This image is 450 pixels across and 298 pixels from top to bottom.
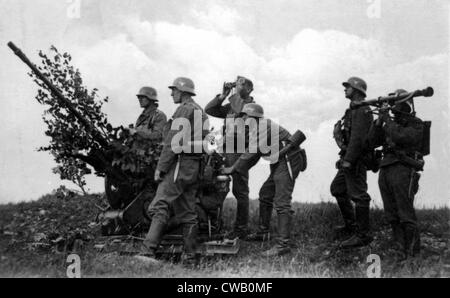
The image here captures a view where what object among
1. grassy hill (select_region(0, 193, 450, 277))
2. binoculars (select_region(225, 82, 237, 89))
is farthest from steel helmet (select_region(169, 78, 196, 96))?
grassy hill (select_region(0, 193, 450, 277))

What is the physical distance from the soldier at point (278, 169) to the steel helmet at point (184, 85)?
98cm

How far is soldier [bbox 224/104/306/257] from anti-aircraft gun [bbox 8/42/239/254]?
22.9 inches

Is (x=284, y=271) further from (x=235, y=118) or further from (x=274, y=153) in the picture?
(x=235, y=118)

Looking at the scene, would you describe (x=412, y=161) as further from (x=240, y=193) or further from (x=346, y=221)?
(x=240, y=193)

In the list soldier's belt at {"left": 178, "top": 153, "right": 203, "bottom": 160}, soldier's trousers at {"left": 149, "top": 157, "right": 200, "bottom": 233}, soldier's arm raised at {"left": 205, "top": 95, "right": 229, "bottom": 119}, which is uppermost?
soldier's arm raised at {"left": 205, "top": 95, "right": 229, "bottom": 119}

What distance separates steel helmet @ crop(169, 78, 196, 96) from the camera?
26.1ft

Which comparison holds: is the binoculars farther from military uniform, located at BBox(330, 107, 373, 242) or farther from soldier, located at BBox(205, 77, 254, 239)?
military uniform, located at BBox(330, 107, 373, 242)

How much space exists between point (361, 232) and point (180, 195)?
280 cm

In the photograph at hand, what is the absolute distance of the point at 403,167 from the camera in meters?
7.39

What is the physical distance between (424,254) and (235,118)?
3.62 metres

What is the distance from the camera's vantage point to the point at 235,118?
9.16 metres
